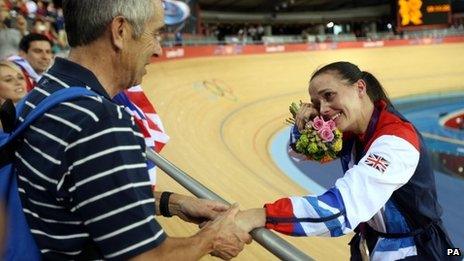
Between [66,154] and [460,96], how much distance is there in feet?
39.9

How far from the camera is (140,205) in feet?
2.51

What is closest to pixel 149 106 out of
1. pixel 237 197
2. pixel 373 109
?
pixel 237 197

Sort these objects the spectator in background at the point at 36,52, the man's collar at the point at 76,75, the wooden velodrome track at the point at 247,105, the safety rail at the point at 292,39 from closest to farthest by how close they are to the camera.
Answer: the man's collar at the point at 76,75
the wooden velodrome track at the point at 247,105
the spectator in background at the point at 36,52
the safety rail at the point at 292,39

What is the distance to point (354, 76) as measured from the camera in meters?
1.48

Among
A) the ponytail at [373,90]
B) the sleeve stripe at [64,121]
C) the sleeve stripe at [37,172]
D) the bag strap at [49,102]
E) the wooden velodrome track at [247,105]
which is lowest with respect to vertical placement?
the wooden velodrome track at [247,105]

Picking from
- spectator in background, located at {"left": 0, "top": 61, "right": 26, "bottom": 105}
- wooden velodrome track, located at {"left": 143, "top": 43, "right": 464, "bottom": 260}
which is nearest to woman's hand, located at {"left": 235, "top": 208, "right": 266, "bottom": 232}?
wooden velodrome track, located at {"left": 143, "top": 43, "right": 464, "bottom": 260}

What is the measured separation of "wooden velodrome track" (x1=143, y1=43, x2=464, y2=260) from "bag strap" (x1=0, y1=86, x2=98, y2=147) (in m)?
1.54

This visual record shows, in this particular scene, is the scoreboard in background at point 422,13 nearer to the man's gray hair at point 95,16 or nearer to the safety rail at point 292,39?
the safety rail at point 292,39

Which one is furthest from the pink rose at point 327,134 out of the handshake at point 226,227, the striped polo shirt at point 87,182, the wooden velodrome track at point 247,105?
the wooden velodrome track at point 247,105

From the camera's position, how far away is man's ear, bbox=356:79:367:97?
147 centimetres

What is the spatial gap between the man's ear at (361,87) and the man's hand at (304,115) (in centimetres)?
18

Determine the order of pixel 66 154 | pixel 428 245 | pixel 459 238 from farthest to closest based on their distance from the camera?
1. pixel 459 238
2. pixel 428 245
3. pixel 66 154

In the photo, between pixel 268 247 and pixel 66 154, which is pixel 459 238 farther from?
pixel 66 154

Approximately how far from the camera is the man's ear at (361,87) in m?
1.47
